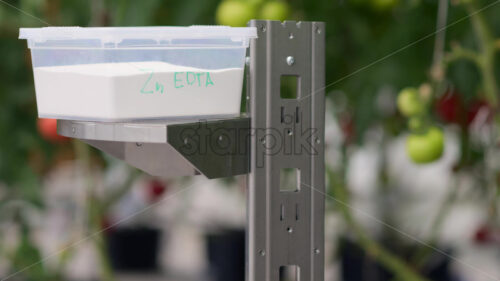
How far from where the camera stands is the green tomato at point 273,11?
2.97 feet

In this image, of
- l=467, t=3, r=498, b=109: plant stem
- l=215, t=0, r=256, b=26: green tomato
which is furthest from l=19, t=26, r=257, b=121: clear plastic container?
l=467, t=3, r=498, b=109: plant stem

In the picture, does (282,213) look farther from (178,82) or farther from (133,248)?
(133,248)

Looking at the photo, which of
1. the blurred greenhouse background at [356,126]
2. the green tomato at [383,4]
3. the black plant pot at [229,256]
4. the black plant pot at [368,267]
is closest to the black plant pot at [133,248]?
the blurred greenhouse background at [356,126]

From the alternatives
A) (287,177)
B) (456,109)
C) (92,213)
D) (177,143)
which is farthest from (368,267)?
(177,143)

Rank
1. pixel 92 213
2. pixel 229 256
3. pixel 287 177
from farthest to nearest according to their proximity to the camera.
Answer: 1. pixel 229 256
2. pixel 287 177
3. pixel 92 213

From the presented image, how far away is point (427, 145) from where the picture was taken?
909 millimetres

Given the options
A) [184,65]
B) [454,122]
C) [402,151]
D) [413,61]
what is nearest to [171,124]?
[184,65]

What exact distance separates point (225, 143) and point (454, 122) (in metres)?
0.84

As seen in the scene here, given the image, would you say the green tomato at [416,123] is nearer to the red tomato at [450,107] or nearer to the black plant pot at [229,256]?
the red tomato at [450,107]

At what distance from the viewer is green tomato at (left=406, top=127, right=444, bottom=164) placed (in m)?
0.91

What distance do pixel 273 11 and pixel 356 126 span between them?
274mm

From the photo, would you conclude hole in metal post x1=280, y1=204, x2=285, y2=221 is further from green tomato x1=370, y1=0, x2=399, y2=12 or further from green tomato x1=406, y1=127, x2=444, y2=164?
green tomato x1=370, y1=0, x2=399, y2=12

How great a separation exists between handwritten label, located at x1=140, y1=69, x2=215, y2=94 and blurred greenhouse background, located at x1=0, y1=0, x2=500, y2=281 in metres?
0.30

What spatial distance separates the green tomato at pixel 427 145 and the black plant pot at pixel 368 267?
38.4 inches
